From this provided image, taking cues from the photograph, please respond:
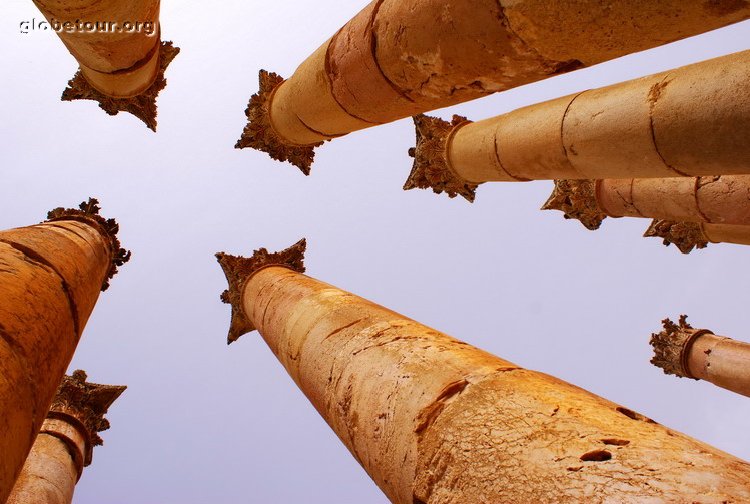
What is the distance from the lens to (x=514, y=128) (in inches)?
342

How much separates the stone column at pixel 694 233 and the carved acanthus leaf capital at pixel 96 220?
40.3 feet

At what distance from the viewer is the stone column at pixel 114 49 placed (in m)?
5.60

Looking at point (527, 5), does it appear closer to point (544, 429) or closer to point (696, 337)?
point (544, 429)

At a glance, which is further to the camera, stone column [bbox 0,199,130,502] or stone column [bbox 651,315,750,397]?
stone column [bbox 651,315,750,397]

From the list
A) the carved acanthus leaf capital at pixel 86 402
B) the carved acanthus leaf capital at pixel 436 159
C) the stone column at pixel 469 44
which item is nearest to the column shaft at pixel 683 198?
the carved acanthus leaf capital at pixel 436 159

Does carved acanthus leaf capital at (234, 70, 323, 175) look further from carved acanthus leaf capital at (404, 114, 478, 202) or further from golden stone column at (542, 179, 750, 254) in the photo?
golden stone column at (542, 179, 750, 254)

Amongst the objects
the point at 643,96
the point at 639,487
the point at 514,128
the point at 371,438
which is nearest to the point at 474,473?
the point at 639,487

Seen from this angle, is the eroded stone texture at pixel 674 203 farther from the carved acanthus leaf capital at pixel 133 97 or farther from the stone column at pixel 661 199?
the carved acanthus leaf capital at pixel 133 97

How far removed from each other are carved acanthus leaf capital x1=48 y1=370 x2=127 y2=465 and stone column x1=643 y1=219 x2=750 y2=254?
13.5 meters

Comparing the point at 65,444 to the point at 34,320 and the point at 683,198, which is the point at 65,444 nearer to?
the point at 34,320

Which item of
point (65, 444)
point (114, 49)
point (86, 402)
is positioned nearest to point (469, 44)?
point (114, 49)

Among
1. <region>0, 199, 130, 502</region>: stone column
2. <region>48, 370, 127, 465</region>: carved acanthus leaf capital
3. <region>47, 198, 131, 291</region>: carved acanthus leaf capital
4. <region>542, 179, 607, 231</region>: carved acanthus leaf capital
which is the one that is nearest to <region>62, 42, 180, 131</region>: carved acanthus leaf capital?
<region>47, 198, 131, 291</region>: carved acanthus leaf capital

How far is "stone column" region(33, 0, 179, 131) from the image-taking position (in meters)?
5.60

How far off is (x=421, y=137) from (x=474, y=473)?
31.3 ft
